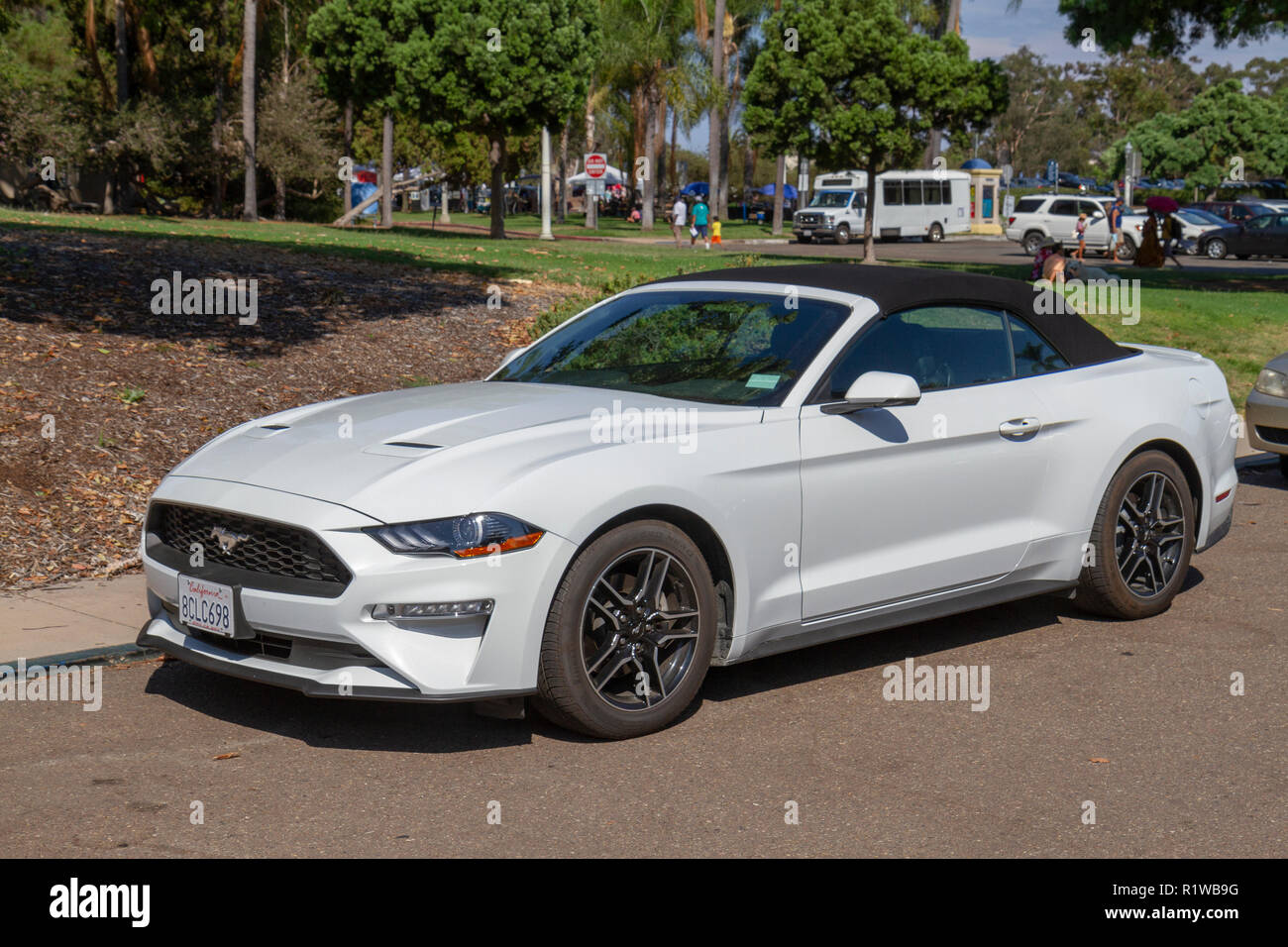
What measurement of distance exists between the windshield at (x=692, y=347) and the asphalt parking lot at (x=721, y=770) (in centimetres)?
127

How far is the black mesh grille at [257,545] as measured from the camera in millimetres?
4863

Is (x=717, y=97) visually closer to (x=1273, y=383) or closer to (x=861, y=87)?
(x=861, y=87)

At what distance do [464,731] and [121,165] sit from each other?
39.6m

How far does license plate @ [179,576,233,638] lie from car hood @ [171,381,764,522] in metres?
0.39

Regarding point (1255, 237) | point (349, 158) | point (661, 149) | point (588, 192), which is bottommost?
point (1255, 237)

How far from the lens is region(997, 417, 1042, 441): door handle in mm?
6316

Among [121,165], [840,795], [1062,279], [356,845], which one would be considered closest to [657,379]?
[840,795]

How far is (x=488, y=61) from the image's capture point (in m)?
35.3

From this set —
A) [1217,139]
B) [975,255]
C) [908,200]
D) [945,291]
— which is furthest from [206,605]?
[1217,139]

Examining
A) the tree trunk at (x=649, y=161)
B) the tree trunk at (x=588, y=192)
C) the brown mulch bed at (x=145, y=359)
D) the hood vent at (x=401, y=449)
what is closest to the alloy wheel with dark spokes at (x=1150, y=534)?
the hood vent at (x=401, y=449)

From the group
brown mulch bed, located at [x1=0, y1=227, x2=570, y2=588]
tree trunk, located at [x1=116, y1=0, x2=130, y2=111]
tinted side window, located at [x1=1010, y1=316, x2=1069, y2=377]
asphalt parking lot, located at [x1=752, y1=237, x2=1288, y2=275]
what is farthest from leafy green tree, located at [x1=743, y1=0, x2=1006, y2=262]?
tinted side window, located at [x1=1010, y1=316, x2=1069, y2=377]

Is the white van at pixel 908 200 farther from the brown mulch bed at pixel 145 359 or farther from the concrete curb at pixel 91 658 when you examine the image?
the concrete curb at pixel 91 658

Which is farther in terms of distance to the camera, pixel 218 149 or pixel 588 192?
pixel 588 192

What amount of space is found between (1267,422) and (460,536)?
792 cm
